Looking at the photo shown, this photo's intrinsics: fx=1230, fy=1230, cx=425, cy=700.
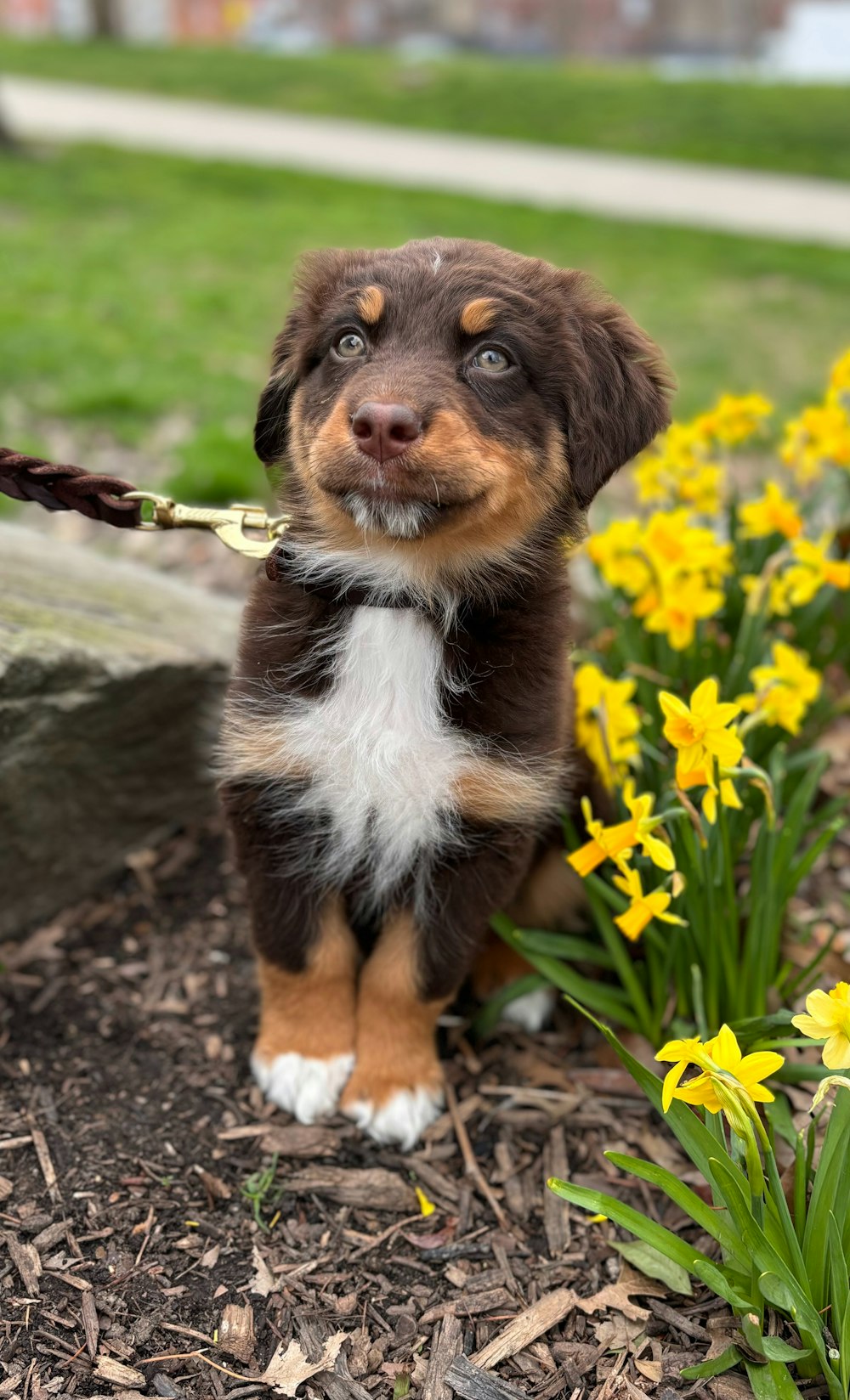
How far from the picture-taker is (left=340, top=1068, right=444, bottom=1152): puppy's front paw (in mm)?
2879

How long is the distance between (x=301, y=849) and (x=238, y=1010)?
67 centimetres

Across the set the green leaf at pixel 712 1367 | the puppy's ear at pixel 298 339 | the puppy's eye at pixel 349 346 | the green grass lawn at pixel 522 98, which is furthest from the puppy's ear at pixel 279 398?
the green grass lawn at pixel 522 98

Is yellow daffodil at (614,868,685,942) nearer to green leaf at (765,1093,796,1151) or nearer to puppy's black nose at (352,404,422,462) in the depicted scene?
green leaf at (765,1093,796,1151)

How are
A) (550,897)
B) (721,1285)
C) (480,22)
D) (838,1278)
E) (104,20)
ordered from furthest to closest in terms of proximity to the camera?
1. (480,22)
2. (104,20)
3. (550,897)
4. (721,1285)
5. (838,1278)

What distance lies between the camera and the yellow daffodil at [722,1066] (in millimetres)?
1951

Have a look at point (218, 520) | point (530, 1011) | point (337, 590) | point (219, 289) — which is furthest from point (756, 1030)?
point (219, 289)

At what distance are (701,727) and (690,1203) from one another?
0.88 m

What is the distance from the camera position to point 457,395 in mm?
2373

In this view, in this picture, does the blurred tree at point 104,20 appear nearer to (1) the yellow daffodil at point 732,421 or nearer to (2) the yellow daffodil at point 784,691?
(1) the yellow daffodil at point 732,421

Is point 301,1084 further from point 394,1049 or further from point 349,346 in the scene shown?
point 349,346

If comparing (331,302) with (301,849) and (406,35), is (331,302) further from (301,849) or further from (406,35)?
(406,35)

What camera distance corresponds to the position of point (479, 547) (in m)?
2.52

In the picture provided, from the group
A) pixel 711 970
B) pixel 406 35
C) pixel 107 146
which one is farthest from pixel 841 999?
pixel 406 35

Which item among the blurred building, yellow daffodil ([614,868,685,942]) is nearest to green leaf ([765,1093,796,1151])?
yellow daffodil ([614,868,685,942])
